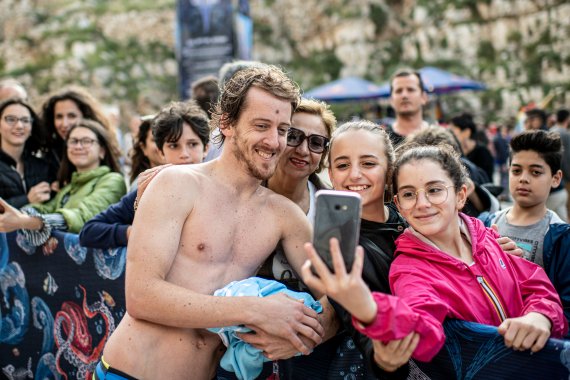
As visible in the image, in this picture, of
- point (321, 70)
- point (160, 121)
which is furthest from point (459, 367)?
point (321, 70)

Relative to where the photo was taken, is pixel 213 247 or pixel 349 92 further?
pixel 349 92

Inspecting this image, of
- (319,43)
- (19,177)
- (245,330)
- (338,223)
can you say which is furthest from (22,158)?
(319,43)

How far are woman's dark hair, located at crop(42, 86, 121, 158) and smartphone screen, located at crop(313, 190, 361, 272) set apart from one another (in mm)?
4225

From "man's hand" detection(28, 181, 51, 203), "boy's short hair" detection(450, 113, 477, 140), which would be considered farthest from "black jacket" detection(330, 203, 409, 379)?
"boy's short hair" detection(450, 113, 477, 140)

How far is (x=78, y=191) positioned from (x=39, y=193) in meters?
0.48

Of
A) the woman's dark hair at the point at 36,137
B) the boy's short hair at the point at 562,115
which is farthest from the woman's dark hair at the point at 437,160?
the boy's short hair at the point at 562,115

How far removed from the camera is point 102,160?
16.8ft

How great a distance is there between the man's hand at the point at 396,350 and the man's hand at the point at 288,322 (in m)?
0.37

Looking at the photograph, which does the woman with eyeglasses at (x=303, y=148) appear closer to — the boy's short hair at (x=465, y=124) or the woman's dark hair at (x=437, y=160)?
the woman's dark hair at (x=437, y=160)

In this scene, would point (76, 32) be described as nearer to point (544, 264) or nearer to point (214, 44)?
point (214, 44)

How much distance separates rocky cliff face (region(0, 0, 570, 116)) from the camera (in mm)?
33750

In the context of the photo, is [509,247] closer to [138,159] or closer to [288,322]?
[288,322]

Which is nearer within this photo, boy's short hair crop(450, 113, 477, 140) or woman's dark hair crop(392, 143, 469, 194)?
woman's dark hair crop(392, 143, 469, 194)

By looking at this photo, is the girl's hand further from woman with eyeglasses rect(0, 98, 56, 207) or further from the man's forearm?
woman with eyeglasses rect(0, 98, 56, 207)
